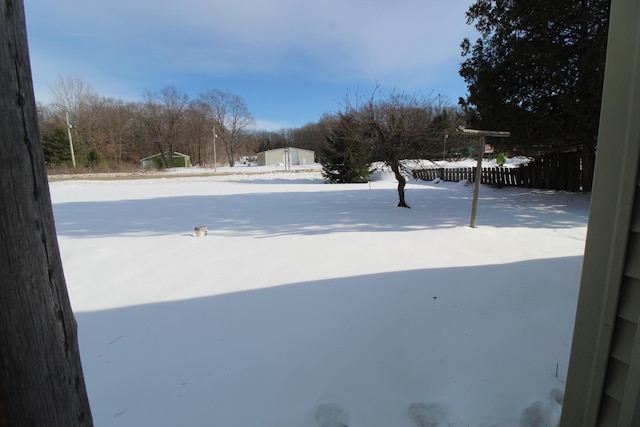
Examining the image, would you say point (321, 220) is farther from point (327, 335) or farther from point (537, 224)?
point (327, 335)

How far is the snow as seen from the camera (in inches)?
75.1

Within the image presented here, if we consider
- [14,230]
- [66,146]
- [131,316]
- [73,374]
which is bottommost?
[131,316]

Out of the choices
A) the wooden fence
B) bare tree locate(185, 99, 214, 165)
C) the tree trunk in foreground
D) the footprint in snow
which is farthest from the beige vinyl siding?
bare tree locate(185, 99, 214, 165)

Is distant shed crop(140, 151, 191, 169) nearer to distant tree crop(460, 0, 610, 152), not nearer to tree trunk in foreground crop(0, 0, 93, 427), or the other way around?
distant tree crop(460, 0, 610, 152)

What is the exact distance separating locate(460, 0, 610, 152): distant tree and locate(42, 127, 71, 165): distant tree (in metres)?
44.8

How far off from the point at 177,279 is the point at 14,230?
3.33 m

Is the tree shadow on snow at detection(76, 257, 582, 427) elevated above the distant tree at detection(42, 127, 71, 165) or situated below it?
below

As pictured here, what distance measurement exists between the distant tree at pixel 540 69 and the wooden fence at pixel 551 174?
74cm

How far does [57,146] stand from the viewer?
38.8 meters

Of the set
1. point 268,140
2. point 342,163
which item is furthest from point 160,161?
point 342,163

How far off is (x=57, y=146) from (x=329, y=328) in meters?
48.3

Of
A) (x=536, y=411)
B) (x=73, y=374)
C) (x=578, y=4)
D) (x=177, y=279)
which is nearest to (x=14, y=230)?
(x=73, y=374)

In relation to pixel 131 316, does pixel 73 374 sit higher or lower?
higher

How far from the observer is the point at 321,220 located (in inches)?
297
